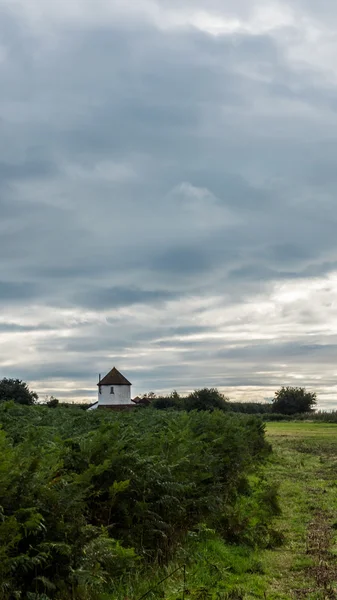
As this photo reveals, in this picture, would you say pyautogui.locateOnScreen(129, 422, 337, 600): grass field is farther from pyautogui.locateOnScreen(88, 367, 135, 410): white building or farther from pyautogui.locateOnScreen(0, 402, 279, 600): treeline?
pyautogui.locateOnScreen(88, 367, 135, 410): white building

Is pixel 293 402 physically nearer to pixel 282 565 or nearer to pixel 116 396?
pixel 116 396

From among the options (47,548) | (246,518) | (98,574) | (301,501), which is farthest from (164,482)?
(301,501)

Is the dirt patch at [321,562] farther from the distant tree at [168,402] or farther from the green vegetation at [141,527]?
the distant tree at [168,402]

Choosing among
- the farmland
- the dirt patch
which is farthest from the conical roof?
the dirt patch

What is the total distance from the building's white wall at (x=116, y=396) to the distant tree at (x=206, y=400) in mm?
40442

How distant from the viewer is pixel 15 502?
7.71 meters

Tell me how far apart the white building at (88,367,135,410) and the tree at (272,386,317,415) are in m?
33.1

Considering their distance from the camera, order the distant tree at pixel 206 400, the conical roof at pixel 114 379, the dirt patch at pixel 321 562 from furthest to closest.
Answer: the conical roof at pixel 114 379
the distant tree at pixel 206 400
the dirt patch at pixel 321 562

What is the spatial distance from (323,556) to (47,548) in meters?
6.79

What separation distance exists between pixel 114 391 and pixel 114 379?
1.98 meters

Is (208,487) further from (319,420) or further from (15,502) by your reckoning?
(319,420)

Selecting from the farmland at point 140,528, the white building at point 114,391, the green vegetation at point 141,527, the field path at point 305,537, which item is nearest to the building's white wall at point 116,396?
the white building at point 114,391

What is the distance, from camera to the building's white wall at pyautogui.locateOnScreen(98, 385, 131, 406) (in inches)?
3962

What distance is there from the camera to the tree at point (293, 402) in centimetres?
12106
